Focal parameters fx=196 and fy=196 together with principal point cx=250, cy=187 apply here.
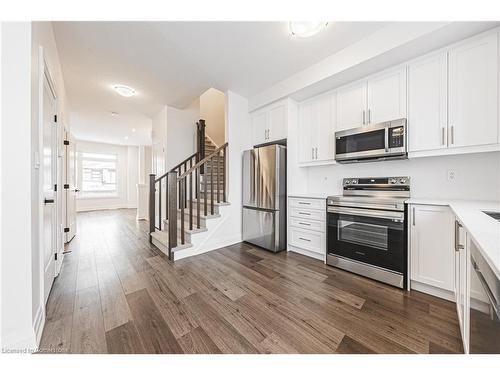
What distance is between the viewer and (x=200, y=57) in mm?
2453

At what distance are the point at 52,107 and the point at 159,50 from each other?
131 centimetres

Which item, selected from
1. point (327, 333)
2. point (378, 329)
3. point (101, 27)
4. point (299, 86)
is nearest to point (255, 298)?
point (327, 333)

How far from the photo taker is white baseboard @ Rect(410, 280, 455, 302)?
1707 millimetres

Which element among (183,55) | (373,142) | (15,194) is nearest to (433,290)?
(373,142)

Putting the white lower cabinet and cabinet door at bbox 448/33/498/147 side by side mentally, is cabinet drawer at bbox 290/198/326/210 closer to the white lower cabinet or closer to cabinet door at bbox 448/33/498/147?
the white lower cabinet

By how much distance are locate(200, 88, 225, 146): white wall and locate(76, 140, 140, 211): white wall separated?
4556 millimetres

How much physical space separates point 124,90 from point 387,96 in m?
3.87

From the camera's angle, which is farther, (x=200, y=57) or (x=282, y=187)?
(x=282, y=187)

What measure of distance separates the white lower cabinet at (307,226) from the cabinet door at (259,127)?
122cm

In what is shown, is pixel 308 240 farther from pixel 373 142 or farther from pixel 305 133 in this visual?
pixel 305 133

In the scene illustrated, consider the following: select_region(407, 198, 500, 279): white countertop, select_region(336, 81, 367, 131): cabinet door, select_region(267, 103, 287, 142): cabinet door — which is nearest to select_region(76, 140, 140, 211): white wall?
select_region(267, 103, 287, 142): cabinet door

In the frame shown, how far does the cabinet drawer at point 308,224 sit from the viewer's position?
8.47 ft

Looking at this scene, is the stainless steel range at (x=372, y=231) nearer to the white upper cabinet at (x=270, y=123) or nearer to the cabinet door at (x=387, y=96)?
the cabinet door at (x=387, y=96)
